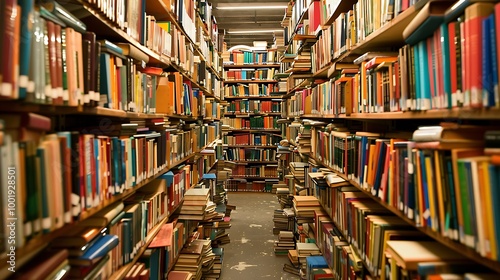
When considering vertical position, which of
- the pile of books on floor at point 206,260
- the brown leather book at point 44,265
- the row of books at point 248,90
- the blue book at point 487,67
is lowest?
the pile of books on floor at point 206,260

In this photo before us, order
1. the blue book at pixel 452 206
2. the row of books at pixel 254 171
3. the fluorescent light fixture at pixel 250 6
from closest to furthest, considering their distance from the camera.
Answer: the blue book at pixel 452 206 < the fluorescent light fixture at pixel 250 6 < the row of books at pixel 254 171

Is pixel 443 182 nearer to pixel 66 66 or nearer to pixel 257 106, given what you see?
pixel 66 66

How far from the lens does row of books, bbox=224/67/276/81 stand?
319 inches

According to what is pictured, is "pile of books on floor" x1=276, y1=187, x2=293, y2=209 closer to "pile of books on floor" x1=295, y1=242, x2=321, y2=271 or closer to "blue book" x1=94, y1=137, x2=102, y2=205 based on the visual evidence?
"pile of books on floor" x1=295, y1=242, x2=321, y2=271

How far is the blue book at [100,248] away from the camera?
1.28 m

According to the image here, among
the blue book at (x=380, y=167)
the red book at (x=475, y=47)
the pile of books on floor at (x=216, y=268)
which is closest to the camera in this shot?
the red book at (x=475, y=47)

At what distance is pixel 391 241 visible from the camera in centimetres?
144

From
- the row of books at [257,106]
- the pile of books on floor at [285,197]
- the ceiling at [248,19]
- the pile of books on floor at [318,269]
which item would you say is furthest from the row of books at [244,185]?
the pile of books on floor at [318,269]

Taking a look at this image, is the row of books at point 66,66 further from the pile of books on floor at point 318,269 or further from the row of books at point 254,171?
the row of books at point 254,171

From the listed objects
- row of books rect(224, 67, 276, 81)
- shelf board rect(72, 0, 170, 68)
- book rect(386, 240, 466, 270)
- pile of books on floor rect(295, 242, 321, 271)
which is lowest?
pile of books on floor rect(295, 242, 321, 271)

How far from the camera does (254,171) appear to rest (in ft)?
26.8

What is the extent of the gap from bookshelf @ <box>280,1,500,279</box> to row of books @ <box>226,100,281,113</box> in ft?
17.0

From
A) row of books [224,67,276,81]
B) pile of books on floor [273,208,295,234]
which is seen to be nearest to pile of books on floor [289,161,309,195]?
pile of books on floor [273,208,295,234]

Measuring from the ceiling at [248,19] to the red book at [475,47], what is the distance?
220 inches
